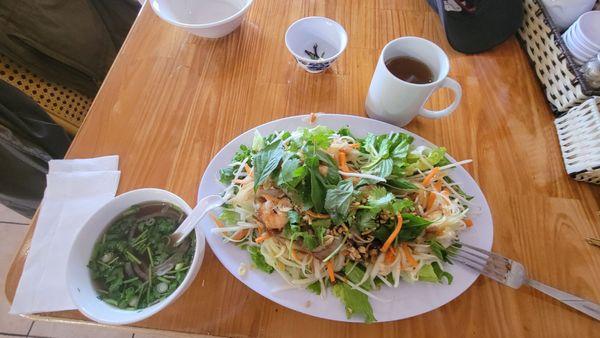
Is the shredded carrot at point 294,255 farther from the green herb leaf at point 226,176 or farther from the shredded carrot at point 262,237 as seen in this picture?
the green herb leaf at point 226,176

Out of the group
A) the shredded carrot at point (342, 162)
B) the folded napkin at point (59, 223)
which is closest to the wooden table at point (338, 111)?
the folded napkin at point (59, 223)

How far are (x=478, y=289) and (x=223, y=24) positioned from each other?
97 centimetres

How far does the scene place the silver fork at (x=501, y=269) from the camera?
2.17 feet

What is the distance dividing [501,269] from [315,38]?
2.60ft

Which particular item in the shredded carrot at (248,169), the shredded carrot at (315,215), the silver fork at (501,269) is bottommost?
the silver fork at (501,269)

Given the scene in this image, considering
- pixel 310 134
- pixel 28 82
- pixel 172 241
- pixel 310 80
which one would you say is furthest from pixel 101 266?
pixel 28 82

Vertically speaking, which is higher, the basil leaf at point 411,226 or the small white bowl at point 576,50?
the small white bowl at point 576,50

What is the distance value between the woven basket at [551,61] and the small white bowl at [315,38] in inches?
22.0

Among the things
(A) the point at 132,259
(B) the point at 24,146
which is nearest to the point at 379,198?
(A) the point at 132,259

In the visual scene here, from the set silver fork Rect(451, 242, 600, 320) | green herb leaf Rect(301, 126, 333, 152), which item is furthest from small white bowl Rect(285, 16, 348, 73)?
silver fork Rect(451, 242, 600, 320)

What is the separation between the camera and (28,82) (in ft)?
3.55

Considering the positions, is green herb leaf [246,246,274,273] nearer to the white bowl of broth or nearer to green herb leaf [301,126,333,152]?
the white bowl of broth

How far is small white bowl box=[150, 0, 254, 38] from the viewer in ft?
3.19

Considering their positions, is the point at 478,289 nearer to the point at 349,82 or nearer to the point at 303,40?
the point at 349,82
